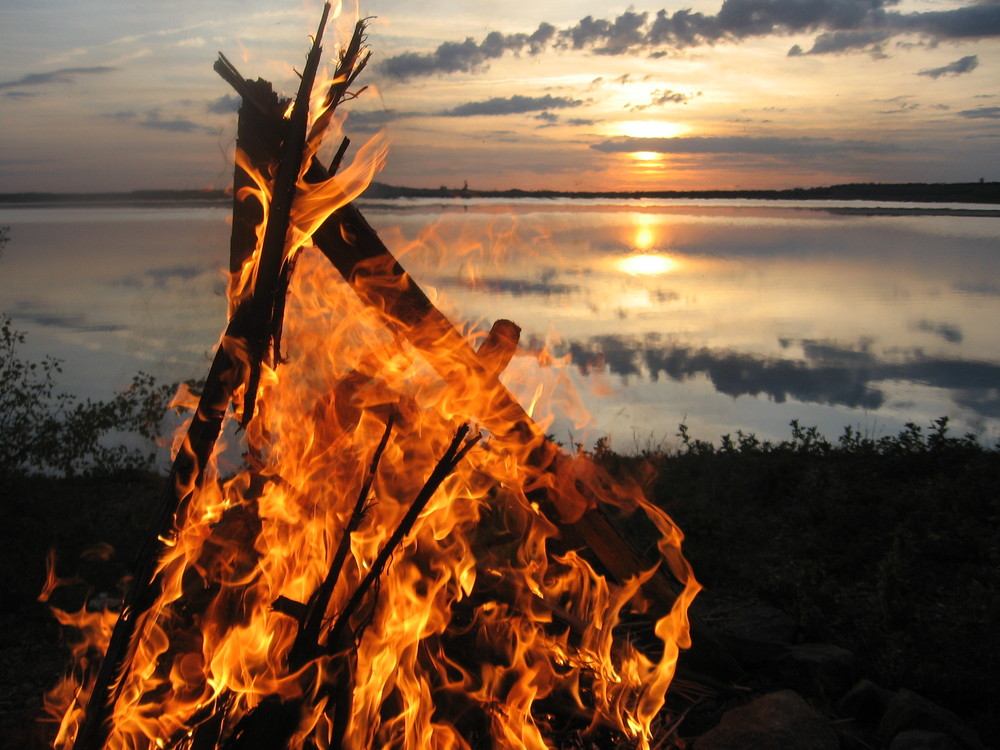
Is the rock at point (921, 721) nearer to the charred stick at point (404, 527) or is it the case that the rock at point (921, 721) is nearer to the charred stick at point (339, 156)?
the charred stick at point (404, 527)

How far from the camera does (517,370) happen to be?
3844 millimetres

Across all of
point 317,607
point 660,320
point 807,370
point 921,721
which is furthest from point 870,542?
point 660,320

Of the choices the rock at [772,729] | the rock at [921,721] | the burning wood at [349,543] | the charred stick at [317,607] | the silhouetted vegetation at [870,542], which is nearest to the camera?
the burning wood at [349,543]

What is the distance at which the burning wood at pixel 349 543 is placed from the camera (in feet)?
10.0

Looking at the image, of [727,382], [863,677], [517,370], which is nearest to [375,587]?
[517,370]

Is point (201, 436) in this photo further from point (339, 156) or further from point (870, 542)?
point (870, 542)

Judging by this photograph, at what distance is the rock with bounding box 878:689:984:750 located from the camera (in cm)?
362

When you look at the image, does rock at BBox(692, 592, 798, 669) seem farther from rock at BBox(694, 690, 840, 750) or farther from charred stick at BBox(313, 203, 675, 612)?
charred stick at BBox(313, 203, 675, 612)

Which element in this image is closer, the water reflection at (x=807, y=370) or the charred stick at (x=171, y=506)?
the charred stick at (x=171, y=506)

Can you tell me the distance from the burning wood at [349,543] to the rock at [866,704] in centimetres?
90

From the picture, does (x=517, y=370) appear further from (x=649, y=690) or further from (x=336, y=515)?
(x=649, y=690)

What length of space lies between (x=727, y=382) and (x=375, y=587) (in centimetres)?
1044

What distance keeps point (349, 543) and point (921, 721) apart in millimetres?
2791

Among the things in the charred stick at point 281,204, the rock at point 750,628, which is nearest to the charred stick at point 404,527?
the charred stick at point 281,204
